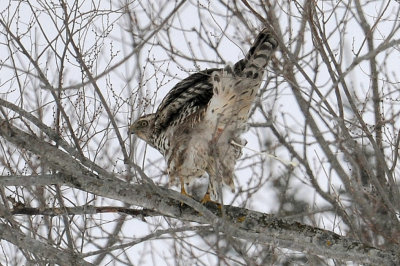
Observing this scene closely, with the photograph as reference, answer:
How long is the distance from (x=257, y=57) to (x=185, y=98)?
965 millimetres

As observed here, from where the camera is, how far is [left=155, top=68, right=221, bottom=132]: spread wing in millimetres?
5891

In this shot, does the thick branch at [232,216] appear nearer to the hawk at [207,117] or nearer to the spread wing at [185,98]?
the hawk at [207,117]

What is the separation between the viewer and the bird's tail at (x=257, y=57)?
207 inches

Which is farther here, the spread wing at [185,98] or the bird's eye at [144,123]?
the bird's eye at [144,123]

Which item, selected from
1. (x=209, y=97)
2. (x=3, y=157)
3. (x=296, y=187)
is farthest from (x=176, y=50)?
(x=296, y=187)

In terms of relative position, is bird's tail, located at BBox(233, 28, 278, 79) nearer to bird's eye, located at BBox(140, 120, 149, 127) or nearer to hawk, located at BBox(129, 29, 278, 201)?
hawk, located at BBox(129, 29, 278, 201)

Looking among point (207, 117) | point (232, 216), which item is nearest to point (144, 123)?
point (207, 117)

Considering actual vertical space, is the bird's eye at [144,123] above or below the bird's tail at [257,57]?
above

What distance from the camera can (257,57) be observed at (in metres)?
5.25

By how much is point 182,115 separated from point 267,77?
822 mm

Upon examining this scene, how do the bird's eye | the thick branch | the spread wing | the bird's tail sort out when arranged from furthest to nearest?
the bird's eye < the spread wing < the bird's tail < the thick branch

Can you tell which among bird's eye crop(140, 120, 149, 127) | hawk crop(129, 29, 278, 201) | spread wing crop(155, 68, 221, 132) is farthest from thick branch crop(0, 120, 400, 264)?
bird's eye crop(140, 120, 149, 127)

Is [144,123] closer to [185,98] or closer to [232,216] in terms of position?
[185,98]

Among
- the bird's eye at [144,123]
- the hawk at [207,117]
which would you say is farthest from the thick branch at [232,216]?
the bird's eye at [144,123]
